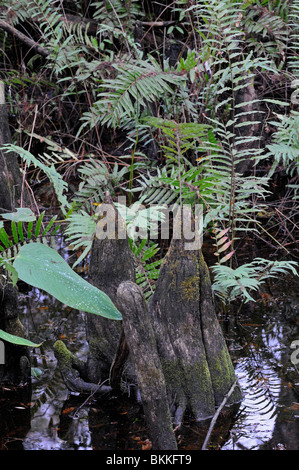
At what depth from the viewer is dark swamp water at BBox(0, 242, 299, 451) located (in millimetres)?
2410

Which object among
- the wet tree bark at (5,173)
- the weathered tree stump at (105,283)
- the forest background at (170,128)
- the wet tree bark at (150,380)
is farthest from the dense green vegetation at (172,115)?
the wet tree bark at (150,380)

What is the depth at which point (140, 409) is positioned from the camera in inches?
104

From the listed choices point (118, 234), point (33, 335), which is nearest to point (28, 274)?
point (118, 234)

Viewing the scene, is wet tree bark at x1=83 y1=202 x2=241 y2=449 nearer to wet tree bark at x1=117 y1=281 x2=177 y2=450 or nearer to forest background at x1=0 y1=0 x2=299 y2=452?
wet tree bark at x1=117 y1=281 x2=177 y2=450

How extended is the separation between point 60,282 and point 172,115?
10.1 ft

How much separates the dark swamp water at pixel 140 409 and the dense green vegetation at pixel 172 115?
41 centimetres

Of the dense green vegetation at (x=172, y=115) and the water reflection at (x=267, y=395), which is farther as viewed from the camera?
the dense green vegetation at (x=172, y=115)

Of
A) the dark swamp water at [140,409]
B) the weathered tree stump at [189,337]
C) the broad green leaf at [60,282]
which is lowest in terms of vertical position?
the dark swamp water at [140,409]

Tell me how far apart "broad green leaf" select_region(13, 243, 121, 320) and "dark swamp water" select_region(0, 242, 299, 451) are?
0.73 m

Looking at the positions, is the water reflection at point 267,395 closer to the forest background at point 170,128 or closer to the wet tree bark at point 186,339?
the wet tree bark at point 186,339

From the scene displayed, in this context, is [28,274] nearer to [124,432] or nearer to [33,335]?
[124,432]

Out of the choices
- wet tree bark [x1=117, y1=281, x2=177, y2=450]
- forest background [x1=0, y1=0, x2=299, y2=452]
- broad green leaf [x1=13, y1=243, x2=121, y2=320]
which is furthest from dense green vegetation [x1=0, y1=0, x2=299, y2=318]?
wet tree bark [x1=117, y1=281, x2=177, y2=450]

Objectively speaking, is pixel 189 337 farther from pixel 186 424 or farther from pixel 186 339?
pixel 186 424

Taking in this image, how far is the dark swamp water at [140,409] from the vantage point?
7.91 feet
